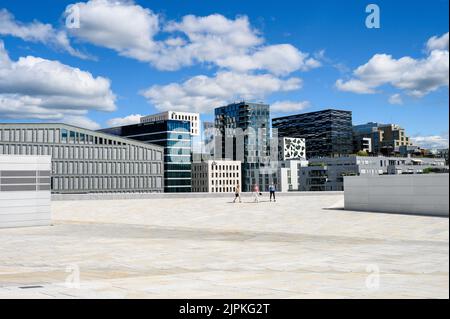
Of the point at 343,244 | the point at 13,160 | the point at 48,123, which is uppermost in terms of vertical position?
the point at 48,123

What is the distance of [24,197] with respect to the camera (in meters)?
32.2

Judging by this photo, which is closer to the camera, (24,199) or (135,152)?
(24,199)

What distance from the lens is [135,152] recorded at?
154250 mm

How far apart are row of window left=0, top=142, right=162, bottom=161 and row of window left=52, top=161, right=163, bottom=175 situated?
158cm

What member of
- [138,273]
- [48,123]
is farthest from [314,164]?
[138,273]

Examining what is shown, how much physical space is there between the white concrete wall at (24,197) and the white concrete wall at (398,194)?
20.8 metres

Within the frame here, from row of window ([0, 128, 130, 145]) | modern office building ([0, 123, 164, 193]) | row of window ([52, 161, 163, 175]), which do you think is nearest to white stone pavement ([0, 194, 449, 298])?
row of window ([0, 128, 130, 145])

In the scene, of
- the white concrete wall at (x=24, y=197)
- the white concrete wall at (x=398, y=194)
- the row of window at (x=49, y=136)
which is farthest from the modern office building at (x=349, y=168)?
the white concrete wall at (x=24, y=197)

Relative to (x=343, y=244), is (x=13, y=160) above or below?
above

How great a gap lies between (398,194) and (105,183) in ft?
397

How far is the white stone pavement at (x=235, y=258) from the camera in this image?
10930 millimetres

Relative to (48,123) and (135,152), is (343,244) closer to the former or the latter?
(48,123)
